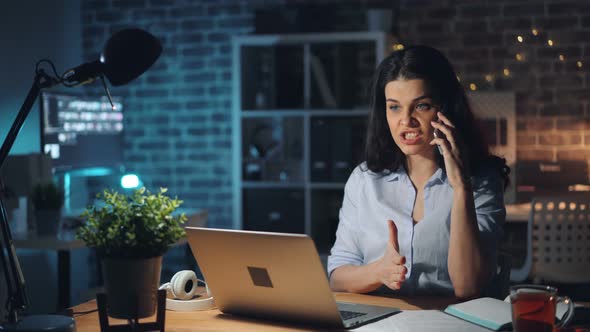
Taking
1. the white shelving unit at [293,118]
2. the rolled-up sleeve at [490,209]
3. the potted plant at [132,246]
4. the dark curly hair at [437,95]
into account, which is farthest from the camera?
the white shelving unit at [293,118]

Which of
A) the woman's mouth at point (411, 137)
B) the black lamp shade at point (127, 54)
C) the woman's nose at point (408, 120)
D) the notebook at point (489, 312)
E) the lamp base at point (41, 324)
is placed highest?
the black lamp shade at point (127, 54)

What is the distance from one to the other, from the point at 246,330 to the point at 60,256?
7.39 feet

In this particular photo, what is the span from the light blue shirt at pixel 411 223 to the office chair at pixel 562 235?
1.60m

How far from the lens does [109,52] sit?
1688 mm

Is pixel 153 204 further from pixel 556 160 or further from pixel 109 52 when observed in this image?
pixel 556 160

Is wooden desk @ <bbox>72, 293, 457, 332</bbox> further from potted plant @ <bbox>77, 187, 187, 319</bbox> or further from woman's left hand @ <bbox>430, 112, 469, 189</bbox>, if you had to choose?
woman's left hand @ <bbox>430, 112, 469, 189</bbox>

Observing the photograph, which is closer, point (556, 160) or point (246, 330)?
point (246, 330)

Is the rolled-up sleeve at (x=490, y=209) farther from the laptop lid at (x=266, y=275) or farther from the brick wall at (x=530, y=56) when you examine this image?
the brick wall at (x=530, y=56)

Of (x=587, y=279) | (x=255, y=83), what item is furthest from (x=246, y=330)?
(x=255, y=83)

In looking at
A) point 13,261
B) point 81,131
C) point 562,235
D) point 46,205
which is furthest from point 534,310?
point 81,131

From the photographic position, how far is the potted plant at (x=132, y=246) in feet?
4.76

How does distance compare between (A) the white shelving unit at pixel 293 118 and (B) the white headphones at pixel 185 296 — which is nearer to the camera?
(B) the white headphones at pixel 185 296

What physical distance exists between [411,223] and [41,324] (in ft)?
3.62

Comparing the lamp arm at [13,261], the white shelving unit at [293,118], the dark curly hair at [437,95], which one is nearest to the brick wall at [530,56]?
the white shelving unit at [293,118]
